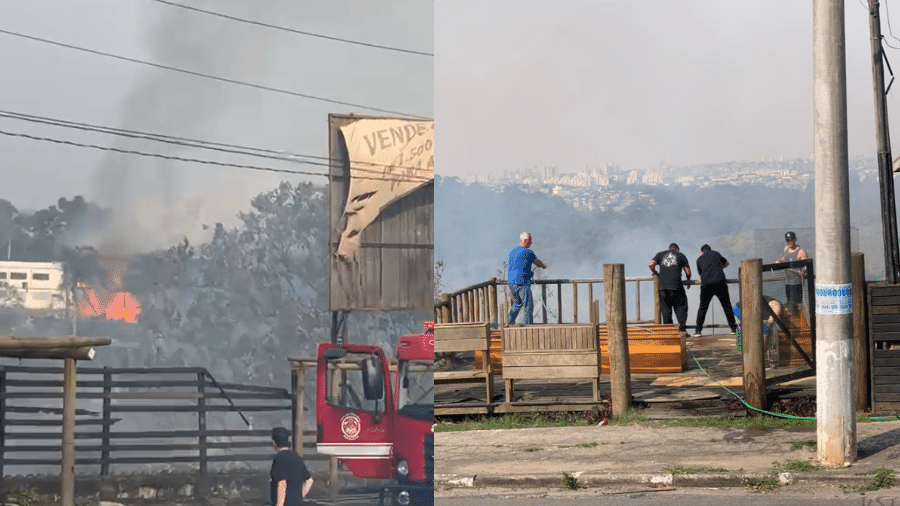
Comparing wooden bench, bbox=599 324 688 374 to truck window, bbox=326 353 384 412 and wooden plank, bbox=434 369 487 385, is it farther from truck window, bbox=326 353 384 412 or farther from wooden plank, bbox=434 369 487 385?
truck window, bbox=326 353 384 412

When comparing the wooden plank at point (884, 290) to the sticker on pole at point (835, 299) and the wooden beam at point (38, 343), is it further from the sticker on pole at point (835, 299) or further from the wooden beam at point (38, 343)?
the wooden beam at point (38, 343)

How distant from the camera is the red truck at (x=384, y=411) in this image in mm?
4691

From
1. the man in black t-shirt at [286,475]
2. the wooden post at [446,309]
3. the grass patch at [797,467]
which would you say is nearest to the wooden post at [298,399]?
the man in black t-shirt at [286,475]

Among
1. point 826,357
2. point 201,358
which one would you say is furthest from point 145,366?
point 826,357

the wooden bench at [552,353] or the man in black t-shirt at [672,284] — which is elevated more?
the man in black t-shirt at [672,284]

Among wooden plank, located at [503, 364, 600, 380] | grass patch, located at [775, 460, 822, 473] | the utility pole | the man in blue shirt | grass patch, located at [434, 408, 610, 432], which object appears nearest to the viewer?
grass patch, located at [775, 460, 822, 473]

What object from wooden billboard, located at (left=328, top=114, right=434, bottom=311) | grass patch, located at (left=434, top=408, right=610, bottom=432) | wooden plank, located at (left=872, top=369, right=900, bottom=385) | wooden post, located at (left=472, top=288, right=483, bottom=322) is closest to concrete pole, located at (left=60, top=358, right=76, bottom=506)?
wooden billboard, located at (left=328, top=114, right=434, bottom=311)

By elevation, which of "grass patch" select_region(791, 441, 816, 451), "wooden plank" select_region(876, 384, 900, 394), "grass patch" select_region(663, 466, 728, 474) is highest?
"wooden plank" select_region(876, 384, 900, 394)

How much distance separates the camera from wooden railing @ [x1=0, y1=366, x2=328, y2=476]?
462 centimetres

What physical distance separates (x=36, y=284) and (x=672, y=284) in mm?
10754

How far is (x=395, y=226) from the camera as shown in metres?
4.78

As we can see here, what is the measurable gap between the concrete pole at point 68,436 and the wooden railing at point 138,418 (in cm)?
3

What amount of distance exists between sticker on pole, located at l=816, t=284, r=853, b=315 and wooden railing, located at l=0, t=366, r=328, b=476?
4382mm

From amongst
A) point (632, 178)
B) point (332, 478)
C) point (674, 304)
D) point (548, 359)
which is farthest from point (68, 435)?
point (632, 178)
